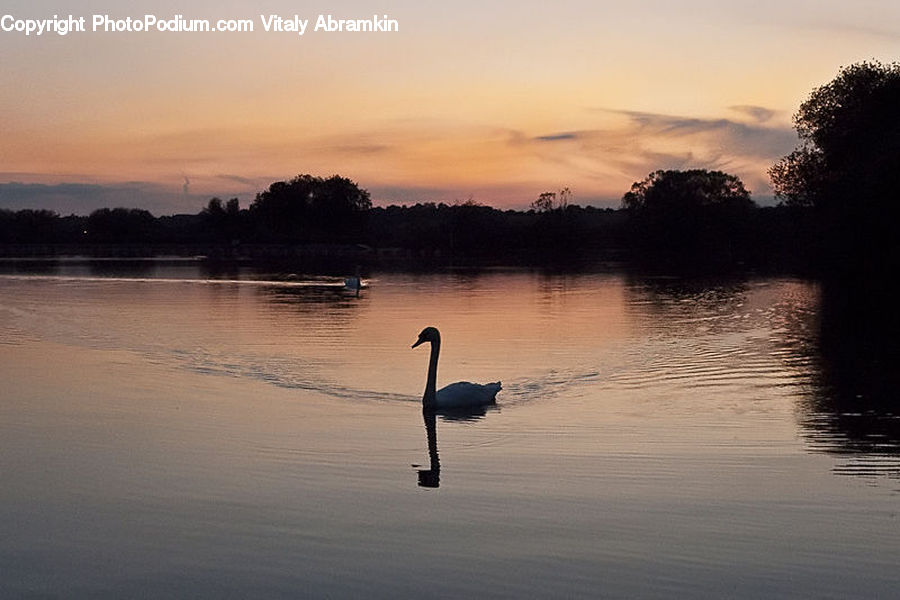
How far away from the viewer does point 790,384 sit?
17047mm

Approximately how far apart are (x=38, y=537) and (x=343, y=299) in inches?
1278

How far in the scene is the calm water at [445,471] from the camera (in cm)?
734

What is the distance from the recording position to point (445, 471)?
10.6 metres

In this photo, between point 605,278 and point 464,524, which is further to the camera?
point 605,278

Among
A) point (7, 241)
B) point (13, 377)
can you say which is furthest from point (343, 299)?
point (7, 241)

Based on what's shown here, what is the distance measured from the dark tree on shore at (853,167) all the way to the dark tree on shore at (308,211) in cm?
11512

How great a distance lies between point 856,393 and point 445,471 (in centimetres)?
780

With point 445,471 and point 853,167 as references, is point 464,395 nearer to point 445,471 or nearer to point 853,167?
point 445,471

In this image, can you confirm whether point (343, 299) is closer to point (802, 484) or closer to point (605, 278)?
point (605, 278)

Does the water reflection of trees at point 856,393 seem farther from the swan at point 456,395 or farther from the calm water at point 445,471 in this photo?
the swan at point 456,395

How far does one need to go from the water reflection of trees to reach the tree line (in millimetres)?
21218

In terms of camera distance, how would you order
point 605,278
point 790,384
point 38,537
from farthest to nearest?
point 605,278 → point 790,384 → point 38,537

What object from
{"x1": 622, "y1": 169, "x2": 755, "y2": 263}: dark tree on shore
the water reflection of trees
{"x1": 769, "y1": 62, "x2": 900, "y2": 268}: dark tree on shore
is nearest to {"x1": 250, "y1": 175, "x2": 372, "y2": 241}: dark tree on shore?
{"x1": 622, "y1": 169, "x2": 755, "y2": 263}: dark tree on shore

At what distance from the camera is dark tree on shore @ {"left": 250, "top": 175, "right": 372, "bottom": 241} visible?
17612 cm
